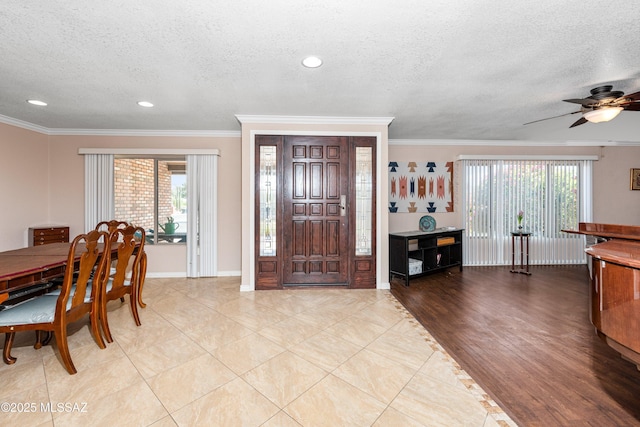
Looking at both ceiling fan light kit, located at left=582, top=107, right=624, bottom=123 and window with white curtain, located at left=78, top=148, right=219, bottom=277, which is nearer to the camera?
ceiling fan light kit, located at left=582, top=107, right=624, bottom=123

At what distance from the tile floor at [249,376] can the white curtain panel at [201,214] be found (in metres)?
1.50

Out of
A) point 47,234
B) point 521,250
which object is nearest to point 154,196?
point 47,234

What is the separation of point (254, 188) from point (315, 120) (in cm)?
130

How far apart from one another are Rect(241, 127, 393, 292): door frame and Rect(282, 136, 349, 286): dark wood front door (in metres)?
0.24

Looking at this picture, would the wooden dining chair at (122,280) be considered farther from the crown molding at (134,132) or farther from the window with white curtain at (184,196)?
the crown molding at (134,132)

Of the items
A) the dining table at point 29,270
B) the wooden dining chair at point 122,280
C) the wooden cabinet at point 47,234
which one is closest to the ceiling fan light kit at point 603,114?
the wooden dining chair at point 122,280

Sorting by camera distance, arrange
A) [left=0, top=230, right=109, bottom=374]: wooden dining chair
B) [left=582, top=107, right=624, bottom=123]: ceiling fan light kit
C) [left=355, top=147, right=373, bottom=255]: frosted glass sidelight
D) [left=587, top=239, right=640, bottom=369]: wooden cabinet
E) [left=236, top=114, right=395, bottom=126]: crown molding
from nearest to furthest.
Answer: [left=587, top=239, right=640, bottom=369]: wooden cabinet
[left=0, top=230, right=109, bottom=374]: wooden dining chair
[left=582, top=107, right=624, bottom=123]: ceiling fan light kit
[left=236, top=114, right=395, bottom=126]: crown molding
[left=355, top=147, right=373, bottom=255]: frosted glass sidelight

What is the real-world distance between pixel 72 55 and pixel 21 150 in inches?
117

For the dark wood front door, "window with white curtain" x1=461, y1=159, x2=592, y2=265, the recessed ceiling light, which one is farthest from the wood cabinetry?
"window with white curtain" x1=461, y1=159, x2=592, y2=265

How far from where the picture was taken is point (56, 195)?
14.2 ft

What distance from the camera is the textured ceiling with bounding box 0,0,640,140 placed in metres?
1.71

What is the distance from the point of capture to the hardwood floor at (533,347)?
1603mm

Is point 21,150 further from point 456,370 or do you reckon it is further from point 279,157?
point 456,370

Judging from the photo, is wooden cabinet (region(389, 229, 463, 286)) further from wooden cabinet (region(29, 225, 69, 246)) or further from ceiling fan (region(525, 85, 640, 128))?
wooden cabinet (region(29, 225, 69, 246))
